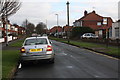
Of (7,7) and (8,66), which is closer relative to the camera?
(8,66)

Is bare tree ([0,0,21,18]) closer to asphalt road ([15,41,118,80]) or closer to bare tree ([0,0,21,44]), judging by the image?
bare tree ([0,0,21,44])

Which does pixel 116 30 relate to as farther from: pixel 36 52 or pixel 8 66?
pixel 8 66

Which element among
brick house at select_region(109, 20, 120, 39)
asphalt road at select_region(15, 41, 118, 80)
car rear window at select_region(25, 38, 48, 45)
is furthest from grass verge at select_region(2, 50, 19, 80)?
brick house at select_region(109, 20, 120, 39)

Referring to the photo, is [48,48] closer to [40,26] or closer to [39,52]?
[39,52]

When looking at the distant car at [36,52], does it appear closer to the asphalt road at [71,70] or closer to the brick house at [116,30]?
the asphalt road at [71,70]

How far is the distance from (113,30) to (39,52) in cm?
2570

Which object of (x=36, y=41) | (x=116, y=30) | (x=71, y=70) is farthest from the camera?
(x=116, y=30)

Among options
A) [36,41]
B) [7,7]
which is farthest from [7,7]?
[36,41]

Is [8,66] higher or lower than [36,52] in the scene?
Answer: lower

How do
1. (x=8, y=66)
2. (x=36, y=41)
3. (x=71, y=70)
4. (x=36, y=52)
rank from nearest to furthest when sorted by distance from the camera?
(x=71, y=70)
(x=8, y=66)
(x=36, y=52)
(x=36, y=41)

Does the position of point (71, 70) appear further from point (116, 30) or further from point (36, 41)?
point (116, 30)

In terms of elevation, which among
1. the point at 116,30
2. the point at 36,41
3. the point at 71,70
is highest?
the point at 116,30

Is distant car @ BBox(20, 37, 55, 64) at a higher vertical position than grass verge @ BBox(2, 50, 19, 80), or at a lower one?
higher

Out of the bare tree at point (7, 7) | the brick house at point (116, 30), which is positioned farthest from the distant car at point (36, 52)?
the brick house at point (116, 30)
